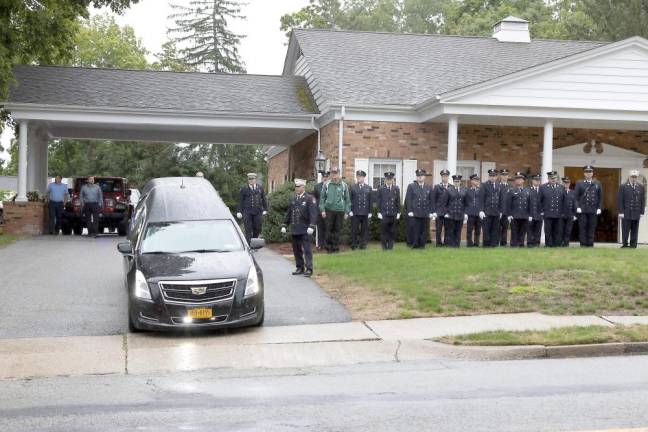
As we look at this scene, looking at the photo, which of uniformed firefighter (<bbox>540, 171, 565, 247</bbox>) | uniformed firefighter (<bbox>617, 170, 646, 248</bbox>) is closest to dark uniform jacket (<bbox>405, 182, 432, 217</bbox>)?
uniformed firefighter (<bbox>540, 171, 565, 247</bbox>)

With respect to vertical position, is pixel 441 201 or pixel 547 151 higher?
pixel 547 151

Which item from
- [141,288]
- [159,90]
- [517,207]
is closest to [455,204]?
[517,207]

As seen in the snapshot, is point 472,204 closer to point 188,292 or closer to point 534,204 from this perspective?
point 534,204

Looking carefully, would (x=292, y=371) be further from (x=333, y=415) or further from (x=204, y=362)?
(x=333, y=415)

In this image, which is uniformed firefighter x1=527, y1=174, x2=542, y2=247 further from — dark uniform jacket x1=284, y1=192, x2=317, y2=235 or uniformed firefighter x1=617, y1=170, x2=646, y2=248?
dark uniform jacket x1=284, y1=192, x2=317, y2=235

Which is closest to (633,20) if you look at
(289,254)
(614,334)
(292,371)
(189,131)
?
(189,131)

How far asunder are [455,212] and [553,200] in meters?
2.19

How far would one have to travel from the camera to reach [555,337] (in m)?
9.81

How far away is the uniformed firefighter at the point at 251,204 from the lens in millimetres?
18594

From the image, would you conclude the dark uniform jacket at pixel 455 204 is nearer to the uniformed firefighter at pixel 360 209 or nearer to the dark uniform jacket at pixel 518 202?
the dark uniform jacket at pixel 518 202

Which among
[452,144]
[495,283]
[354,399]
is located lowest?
[354,399]

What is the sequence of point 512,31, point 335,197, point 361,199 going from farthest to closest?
point 512,31 < point 361,199 < point 335,197

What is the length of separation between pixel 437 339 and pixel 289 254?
31.5ft

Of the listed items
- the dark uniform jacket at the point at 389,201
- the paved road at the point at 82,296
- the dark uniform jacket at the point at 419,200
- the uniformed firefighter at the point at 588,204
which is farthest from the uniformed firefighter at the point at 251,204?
the uniformed firefighter at the point at 588,204
